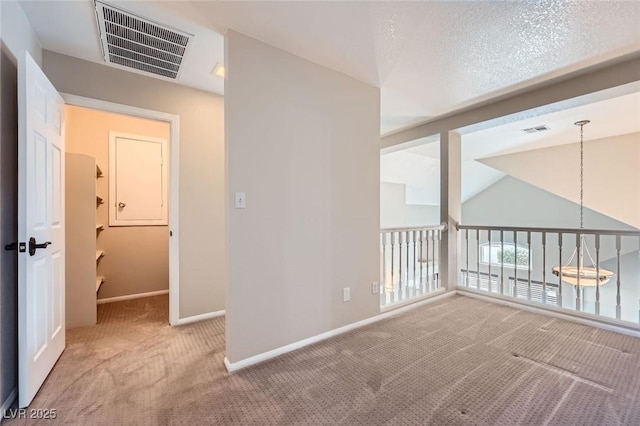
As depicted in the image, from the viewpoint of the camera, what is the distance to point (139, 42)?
6.82 feet

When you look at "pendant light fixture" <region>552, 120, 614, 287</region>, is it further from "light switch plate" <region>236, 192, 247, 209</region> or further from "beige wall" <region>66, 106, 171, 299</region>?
"beige wall" <region>66, 106, 171, 299</region>

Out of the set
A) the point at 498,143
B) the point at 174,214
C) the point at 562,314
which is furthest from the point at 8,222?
the point at 498,143

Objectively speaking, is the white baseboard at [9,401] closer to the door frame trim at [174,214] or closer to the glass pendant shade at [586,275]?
the door frame trim at [174,214]

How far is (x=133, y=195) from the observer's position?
3730mm

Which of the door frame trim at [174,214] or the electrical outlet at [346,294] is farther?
the door frame trim at [174,214]

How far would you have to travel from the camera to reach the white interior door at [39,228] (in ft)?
5.02

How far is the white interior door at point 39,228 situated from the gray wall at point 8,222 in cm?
10

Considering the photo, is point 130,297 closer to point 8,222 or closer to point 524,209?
point 8,222

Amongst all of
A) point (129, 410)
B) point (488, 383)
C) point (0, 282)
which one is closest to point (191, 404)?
point (129, 410)

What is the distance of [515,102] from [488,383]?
280cm

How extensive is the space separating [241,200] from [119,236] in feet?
8.72

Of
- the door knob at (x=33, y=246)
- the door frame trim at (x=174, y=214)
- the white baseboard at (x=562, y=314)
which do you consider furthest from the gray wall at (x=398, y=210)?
the door knob at (x=33, y=246)

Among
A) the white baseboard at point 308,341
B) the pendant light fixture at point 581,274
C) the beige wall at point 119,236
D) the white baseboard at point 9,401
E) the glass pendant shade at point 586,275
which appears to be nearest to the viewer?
the white baseboard at point 9,401

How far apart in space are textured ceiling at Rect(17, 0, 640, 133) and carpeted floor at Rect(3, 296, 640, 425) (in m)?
2.35
